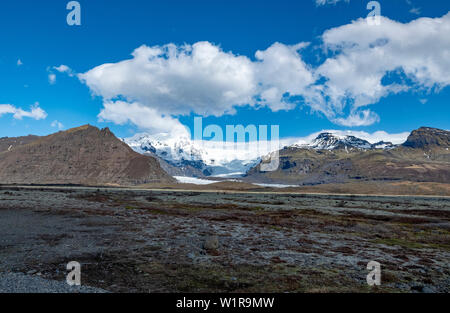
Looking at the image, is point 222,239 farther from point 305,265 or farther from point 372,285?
point 372,285

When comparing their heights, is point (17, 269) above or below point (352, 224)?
above

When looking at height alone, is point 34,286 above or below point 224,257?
above

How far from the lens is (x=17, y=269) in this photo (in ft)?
61.9

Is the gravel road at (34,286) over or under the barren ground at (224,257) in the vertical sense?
over

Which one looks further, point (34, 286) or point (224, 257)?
point (224, 257)

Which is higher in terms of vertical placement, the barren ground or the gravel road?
the gravel road

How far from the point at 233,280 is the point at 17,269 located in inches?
536

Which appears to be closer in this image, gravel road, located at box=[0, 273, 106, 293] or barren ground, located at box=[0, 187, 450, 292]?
gravel road, located at box=[0, 273, 106, 293]

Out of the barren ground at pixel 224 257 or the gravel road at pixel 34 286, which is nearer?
the gravel road at pixel 34 286
